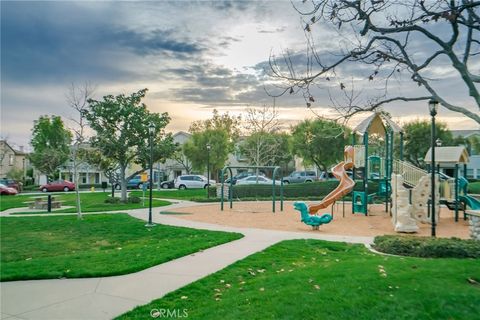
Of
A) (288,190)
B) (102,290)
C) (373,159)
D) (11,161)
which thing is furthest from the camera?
(11,161)

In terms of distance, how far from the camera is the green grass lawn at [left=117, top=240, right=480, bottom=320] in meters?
4.62

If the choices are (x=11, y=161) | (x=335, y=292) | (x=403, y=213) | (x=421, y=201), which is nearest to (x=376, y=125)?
(x=421, y=201)

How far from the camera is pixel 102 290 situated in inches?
230

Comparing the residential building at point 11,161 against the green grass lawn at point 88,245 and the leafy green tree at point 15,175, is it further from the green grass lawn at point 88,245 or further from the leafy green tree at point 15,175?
the green grass lawn at point 88,245

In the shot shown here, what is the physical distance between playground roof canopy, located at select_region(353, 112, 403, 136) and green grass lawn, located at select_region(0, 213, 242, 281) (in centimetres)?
949

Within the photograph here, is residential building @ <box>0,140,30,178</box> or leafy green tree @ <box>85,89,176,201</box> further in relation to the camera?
residential building @ <box>0,140,30,178</box>

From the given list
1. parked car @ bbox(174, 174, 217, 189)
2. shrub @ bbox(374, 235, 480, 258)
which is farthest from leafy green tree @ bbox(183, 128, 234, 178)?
shrub @ bbox(374, 235, 480, 258)

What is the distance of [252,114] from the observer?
143ft

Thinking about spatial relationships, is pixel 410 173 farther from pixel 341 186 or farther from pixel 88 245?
pixel 88 245

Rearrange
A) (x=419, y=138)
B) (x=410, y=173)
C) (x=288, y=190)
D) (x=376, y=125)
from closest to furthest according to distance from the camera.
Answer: (x=410, y=173), (x=376, y=125), (x=288, y=190), (x=419, y=138)

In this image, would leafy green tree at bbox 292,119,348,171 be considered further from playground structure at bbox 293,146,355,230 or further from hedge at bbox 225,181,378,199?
playground structure at bbox 293,146,355,230

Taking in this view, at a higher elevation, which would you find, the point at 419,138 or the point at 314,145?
the point at 419,138

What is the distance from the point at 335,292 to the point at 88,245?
314 inches

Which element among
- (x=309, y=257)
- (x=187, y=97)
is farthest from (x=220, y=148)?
(x=309, y=257)
